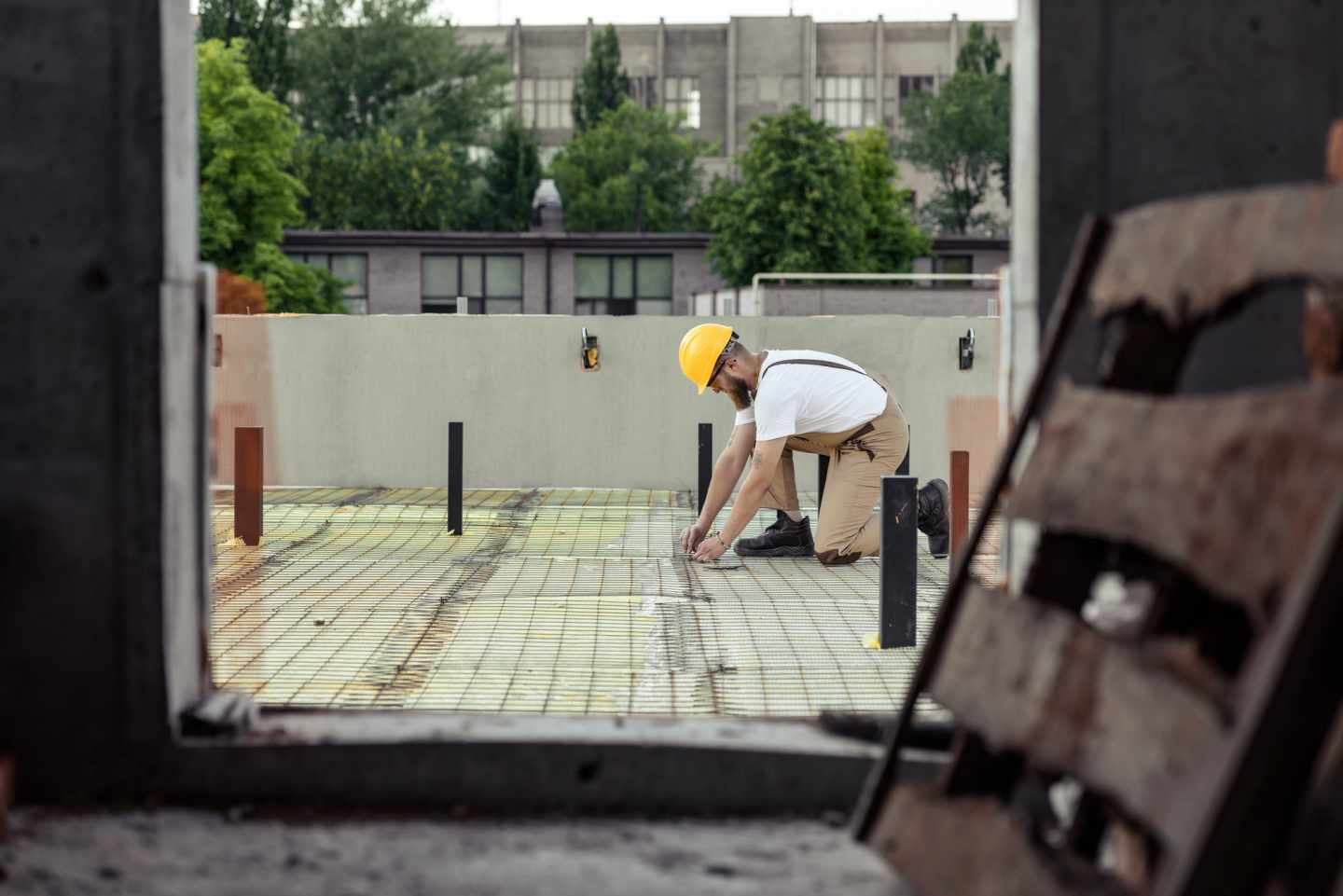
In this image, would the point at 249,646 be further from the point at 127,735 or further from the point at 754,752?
the point at 754,752

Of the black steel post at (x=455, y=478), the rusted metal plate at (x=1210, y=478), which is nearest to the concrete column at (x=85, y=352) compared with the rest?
the rusted metal plate at (x=1210, y=478)

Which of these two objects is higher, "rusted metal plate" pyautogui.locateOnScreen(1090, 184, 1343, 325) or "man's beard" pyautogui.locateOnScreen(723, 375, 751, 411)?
"rusted metal plate" pyautogui.locateOnScreen(1090, 184, 1343, 325)

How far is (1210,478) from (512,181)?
198ft

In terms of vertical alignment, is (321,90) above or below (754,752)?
above

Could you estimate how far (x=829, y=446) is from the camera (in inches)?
374

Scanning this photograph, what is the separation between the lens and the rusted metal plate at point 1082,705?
7.69 feet

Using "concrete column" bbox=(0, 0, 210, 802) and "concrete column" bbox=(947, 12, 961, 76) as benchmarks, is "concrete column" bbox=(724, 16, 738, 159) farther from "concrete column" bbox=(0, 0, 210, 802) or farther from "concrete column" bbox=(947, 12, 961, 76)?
"concrete column" bbox=(0, 0, 210, 802)

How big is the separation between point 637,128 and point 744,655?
197 feet

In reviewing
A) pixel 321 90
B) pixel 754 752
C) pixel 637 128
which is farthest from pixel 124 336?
pixel 321 90

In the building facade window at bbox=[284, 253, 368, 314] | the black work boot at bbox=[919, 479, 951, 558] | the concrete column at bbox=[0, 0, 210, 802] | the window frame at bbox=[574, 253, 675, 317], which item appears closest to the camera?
the concrete column at bbox=[0, 0, 210, 802]

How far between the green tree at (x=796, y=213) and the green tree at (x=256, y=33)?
18427 mm

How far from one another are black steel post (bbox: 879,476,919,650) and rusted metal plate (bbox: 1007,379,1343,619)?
3.96m

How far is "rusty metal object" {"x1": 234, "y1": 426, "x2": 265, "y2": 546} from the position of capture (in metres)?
11.2

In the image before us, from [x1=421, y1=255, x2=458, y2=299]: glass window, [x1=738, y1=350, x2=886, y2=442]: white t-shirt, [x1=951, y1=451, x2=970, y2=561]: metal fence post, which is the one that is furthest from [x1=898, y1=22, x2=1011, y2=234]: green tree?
[x1=738, y1=350, x2=886, y2=442]: white t-shirt
